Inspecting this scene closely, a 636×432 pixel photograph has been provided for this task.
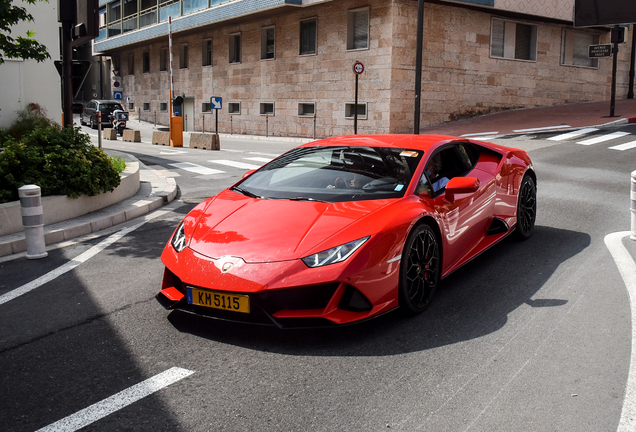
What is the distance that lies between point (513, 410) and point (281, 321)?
4.63 ft

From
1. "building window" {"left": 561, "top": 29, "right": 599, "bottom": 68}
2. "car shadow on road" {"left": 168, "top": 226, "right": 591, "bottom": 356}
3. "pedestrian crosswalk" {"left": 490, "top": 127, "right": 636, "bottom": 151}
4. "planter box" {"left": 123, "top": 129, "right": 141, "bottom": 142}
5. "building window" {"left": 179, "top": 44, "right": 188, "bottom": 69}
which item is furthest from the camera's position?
"building window" {"left": 179, "top": 44, "right": 188, "bottom": 69}

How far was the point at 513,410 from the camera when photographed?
303 centimetres

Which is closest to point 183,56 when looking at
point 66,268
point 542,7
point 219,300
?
point 542,7

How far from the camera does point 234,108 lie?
33031 mm

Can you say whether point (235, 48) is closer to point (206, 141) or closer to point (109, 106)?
point (109, 106)

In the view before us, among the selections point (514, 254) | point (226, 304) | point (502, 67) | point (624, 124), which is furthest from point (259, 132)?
point (226, 304)

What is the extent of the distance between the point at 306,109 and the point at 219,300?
25.4 meters

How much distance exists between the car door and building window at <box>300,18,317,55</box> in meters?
22.9

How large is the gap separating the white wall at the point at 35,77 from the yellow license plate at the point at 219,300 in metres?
16.9

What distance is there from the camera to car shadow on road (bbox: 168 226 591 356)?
3879mm

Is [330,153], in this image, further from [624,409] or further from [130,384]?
[624,409]

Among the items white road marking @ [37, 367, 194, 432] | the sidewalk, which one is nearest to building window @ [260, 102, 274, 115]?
the sidewalk

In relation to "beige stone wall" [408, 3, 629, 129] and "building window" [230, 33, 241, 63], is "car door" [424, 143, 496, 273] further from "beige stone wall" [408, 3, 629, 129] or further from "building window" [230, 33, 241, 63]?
"building window" [230, 33, 241, 63]

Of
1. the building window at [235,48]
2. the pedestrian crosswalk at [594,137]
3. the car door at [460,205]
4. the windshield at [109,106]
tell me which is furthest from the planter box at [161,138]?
the car door at [460,205]
